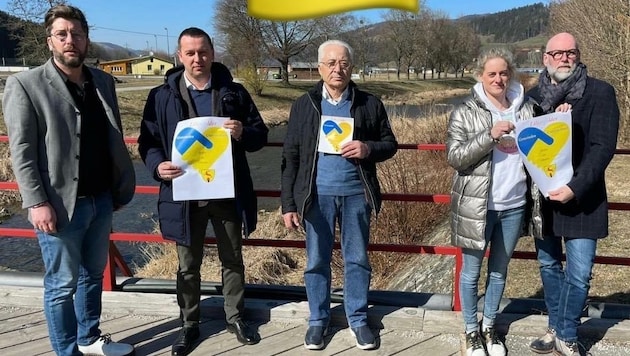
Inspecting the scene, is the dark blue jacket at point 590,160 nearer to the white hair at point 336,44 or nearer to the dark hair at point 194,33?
the white hair at point 336,44

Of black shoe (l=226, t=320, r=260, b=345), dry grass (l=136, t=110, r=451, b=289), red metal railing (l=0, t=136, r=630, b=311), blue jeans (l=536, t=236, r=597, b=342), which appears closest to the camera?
blue jeans (l=536, t=236, r=597, b=342)

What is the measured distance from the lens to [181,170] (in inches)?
121

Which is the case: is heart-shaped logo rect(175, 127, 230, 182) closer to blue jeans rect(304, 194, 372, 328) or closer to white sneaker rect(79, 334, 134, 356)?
blue jeans rect(304, 194, 372, 328)

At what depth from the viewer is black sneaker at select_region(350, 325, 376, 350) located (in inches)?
127

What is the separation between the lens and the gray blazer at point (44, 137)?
2.64 metres

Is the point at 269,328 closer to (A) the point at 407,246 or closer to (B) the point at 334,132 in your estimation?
(A) the point at 407,246

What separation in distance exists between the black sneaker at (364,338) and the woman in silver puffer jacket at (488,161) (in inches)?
30.2

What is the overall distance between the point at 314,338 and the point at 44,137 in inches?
73.0

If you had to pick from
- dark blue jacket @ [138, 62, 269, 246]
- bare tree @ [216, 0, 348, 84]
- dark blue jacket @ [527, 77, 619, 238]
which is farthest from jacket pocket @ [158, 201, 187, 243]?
bare tree @ [216, 0, 348, 84]

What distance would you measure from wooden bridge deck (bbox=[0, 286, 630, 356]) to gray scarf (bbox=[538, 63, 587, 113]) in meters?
1.36

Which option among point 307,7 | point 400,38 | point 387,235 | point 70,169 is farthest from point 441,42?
point 307,7

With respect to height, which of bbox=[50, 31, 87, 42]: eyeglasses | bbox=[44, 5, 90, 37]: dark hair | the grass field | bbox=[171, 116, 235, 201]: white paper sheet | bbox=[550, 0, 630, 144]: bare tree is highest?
bbox=[550, 0, 630, 144]: bare tree

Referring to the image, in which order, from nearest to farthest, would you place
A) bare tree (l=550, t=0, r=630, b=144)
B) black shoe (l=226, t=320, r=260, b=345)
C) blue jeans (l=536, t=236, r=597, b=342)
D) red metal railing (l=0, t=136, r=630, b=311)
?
blue jeans (l=536, t=236, r=597, b=342) < black shoe (l=226, t=320, r=260, b=345) < red metal railing (l=0, t=136, r=630, b=311) < bare tree (l=550, t=0, r=630, b=144)

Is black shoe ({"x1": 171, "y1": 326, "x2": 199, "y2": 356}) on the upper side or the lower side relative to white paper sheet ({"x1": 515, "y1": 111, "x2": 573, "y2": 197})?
lower
